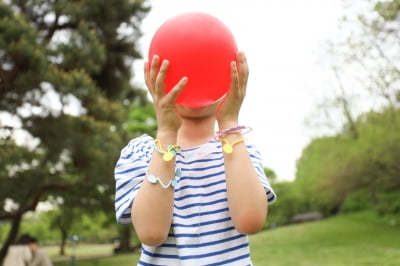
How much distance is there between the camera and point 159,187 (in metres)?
1.24

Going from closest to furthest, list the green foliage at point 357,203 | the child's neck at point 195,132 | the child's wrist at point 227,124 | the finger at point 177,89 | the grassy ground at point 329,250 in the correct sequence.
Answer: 1. the finger at point 177,89
2. the child's wrist at point 227,124
3. the child's neck at point 195,132
4. the grassy ground at point 329,250
5. the green foliage at point 357,203

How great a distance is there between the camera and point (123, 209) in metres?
1.35

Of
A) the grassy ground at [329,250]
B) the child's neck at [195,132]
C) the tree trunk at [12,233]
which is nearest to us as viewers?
the child's neck at [195,132]

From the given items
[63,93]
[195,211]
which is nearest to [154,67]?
[195,211]

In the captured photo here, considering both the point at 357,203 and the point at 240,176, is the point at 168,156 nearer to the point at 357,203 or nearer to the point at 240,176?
the point at 240,176

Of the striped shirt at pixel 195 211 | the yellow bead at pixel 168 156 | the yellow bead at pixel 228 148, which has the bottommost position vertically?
the striped shirt at pixel 195 211

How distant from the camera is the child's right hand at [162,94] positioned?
4.07 feet

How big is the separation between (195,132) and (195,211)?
27 cm

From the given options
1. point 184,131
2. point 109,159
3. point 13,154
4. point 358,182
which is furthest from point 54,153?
point 358,182

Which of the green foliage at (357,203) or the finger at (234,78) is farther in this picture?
the green foliage at (357,203)

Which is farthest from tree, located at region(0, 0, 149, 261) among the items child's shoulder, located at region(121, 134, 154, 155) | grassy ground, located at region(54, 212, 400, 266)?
child's shoulder, located at region(121, 134, 154, 155)

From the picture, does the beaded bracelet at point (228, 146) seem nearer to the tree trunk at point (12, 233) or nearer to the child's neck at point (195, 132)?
the child's neck at point (195, 132)

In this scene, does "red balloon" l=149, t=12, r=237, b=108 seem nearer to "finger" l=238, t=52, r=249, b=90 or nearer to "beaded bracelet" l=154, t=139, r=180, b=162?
"finger" l=238, t=52, r=249, b=90

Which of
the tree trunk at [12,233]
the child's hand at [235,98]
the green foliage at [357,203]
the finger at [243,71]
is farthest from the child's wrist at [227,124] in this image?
the green foliage at [357,203]
